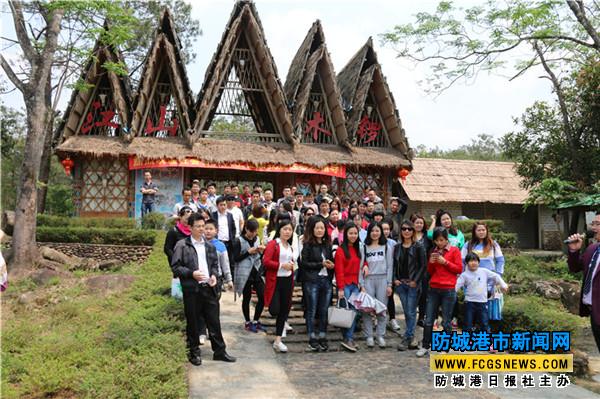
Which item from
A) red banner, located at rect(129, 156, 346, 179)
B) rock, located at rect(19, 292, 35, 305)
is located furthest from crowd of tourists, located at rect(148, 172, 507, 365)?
red banner, located at rect(129, 156, 346, 179)

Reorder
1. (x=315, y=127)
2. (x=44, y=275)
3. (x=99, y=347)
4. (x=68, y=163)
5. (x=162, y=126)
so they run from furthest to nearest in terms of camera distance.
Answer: (x=315, y=127) → (x=162, y=126) → (x=68, y=163) → (x=44, y=275) → (x=99, y=347)

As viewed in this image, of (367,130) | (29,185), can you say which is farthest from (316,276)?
(367,130)

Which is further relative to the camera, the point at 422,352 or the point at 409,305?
the point at 409,305

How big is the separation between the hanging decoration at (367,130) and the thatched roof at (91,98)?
812 centimetres

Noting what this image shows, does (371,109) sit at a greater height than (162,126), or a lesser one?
greater

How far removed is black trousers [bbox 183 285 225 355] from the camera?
547 cm

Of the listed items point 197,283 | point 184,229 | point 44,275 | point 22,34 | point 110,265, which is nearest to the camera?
point 197,283

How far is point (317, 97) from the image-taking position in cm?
1786

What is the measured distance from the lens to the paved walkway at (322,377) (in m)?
4.87

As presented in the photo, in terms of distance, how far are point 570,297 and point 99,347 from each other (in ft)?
32.2

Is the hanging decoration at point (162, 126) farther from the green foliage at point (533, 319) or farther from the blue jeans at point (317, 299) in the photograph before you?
the green foliage at point (533, 319)

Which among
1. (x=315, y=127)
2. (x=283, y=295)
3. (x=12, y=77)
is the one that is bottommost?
(x=283, y=295)

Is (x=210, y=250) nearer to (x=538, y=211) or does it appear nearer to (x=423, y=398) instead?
(x=423, y=398)

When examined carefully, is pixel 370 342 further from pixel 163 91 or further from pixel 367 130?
pixel 163 91
